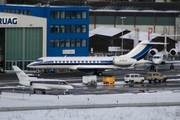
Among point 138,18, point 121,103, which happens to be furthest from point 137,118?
point 138,18

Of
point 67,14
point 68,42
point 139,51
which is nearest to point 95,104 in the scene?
point 139,51

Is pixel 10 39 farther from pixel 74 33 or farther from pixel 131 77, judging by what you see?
pixel 131 77

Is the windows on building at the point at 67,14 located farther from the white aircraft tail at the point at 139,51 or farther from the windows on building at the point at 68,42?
the white aircraft tail at the point at 139,51

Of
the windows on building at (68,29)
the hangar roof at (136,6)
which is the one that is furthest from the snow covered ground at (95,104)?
the hangar roof at (136,6)

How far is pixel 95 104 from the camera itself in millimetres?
46875

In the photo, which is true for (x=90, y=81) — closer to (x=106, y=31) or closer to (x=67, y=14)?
(x=67, y=14)

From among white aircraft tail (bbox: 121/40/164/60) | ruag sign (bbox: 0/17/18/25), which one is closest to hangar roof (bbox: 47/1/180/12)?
white aircraft tail (bbox: 121/40/164/60)

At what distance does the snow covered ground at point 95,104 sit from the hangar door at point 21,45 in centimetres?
2237

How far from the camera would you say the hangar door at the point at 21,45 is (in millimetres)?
74312

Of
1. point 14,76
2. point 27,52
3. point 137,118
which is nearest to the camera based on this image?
point 137,118

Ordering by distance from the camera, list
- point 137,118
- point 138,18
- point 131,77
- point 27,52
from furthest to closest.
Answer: point 138,18 → point 27,52 → point 131,77 → point 137,118

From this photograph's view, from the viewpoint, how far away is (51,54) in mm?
77062

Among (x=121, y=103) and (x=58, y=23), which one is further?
(x=58, y=23)

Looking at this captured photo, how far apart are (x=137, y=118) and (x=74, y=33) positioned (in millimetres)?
35870
